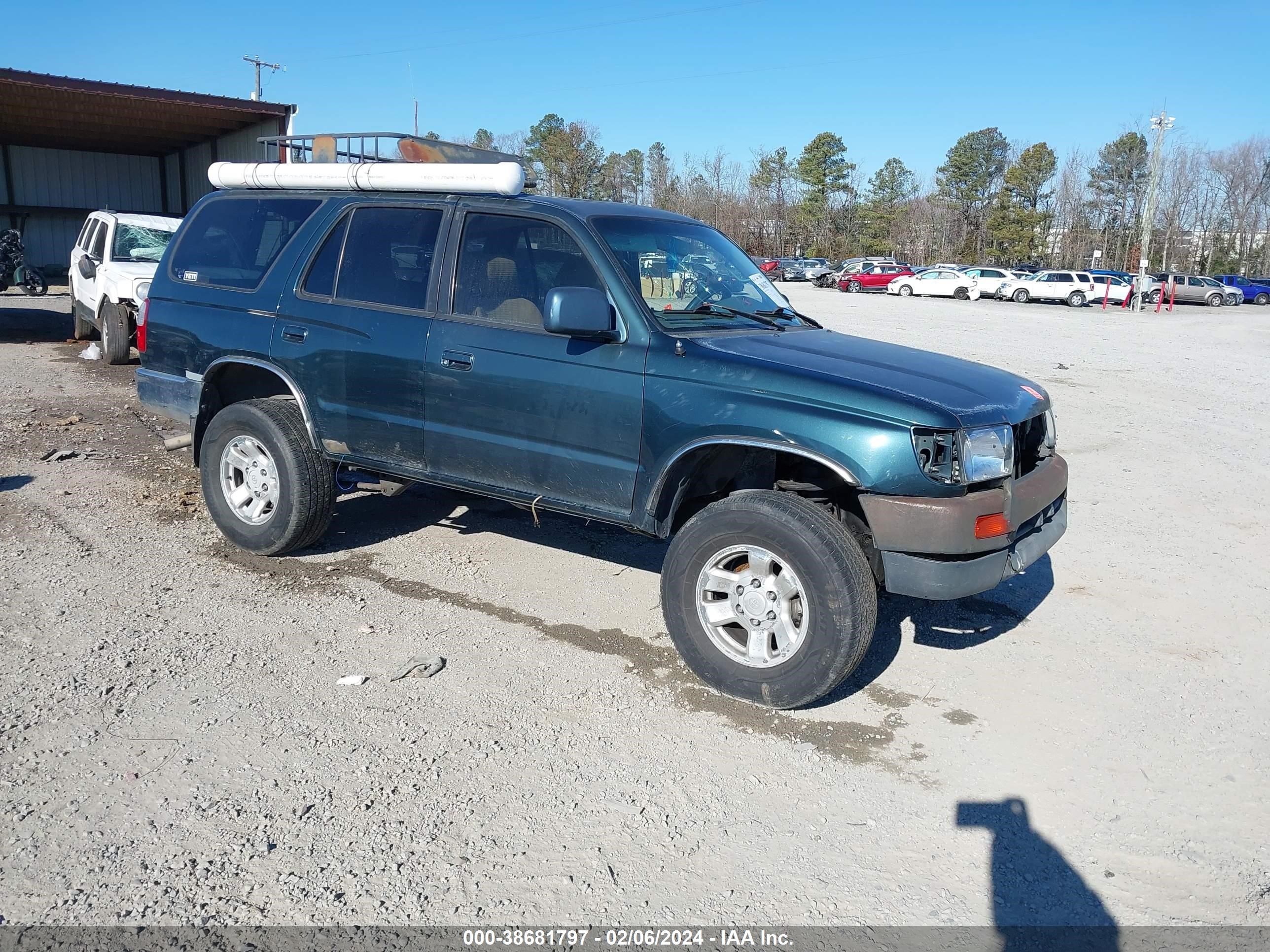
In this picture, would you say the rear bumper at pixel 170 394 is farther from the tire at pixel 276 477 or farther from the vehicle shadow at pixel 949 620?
the vehicle shadow at pixel 949 620

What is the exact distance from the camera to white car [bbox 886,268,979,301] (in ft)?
144

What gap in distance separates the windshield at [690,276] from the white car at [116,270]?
9430mm

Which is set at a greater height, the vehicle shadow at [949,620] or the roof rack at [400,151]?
the roof rack at [400,151]

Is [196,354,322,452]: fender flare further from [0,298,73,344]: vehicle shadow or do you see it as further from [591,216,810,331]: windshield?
[0,298,73,344]: vehicle shadow

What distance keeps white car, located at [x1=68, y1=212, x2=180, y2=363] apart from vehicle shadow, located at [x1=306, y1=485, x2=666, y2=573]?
7207mm

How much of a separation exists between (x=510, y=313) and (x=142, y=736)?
2.39m

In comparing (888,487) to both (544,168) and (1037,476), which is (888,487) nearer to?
(1037,476)

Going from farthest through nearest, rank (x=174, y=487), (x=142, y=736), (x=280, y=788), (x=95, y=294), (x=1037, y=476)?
(x=95, y=294) → (x=174, y=487) → (x=1037, y=476) → (x=142, y=736) → (x=280, y=788)

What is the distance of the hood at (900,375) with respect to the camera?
3914mm

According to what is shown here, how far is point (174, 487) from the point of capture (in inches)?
285

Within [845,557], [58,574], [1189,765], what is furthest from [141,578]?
[1189,765]

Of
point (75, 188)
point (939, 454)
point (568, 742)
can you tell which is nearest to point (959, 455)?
point (939, 454)

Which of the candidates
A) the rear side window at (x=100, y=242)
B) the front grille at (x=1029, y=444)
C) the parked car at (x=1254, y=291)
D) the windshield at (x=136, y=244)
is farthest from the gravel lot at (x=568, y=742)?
the parked car at (x=1254, y=291)

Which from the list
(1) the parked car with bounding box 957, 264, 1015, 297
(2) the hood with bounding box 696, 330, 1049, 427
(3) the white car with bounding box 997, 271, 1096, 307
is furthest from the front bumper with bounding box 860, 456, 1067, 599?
(1) the parked car with bounding box 957, 264, 1015, 297
